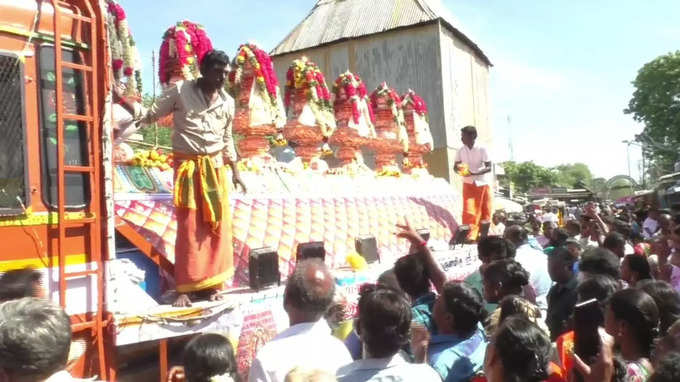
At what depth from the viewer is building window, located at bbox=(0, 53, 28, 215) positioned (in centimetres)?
317

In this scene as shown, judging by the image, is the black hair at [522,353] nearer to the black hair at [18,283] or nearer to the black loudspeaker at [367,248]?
the black hair at [18,283]

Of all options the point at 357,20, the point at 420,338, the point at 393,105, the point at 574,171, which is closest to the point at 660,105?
the point at 357,20

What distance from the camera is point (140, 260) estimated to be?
14.9 feet

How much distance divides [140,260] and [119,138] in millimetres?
953

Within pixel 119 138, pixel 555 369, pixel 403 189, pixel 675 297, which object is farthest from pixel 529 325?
pixel 403 189

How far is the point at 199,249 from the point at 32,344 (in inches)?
93.2

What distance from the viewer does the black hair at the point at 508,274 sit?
10.9 feet

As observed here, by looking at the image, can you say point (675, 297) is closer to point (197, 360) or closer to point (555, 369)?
point (555, 369)

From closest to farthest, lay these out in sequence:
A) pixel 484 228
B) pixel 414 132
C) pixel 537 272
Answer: pixel 537 272 < pixel 484 228 < pixel 414 132

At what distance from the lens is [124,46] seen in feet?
14.4

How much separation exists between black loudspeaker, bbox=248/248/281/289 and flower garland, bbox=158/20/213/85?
2.01m

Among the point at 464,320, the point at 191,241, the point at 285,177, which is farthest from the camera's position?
the point at 285,177

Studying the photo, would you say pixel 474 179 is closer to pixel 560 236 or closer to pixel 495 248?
pixel 560 236

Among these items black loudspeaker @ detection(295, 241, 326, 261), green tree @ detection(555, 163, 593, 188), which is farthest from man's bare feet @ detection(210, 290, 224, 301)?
green tree @ detection(555, 163, 593, 188)
